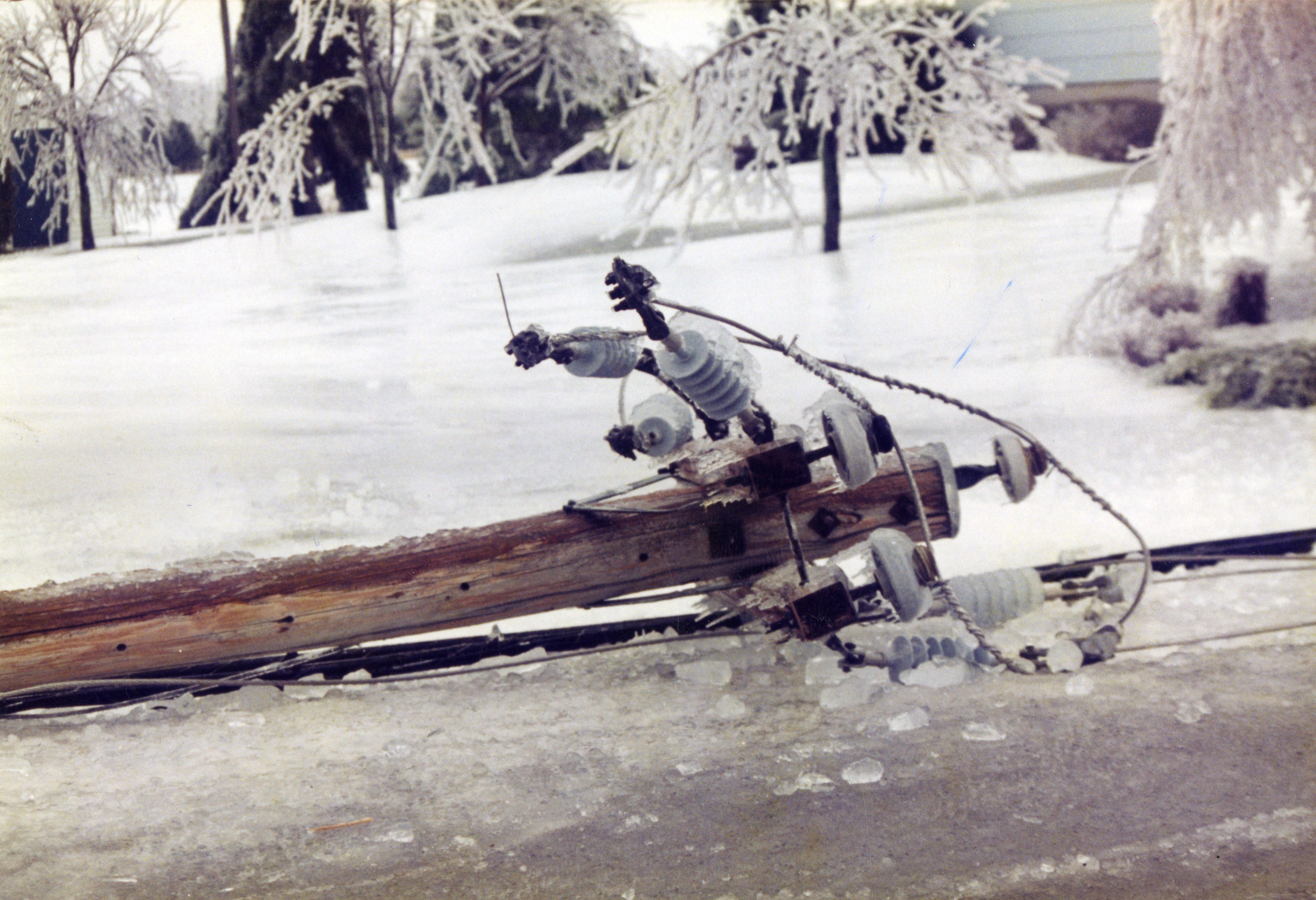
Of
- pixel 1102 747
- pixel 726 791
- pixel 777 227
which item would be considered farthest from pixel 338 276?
pixel 1102 747

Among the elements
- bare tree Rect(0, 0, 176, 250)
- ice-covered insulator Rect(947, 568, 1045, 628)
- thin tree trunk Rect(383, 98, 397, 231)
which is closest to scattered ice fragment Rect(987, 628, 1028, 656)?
ice-covered insulator Rect(947, 568, 1045, 628)

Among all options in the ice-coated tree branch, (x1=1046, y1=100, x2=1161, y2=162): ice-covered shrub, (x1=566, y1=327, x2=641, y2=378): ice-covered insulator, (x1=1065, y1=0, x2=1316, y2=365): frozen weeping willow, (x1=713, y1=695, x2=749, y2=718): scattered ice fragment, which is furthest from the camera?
(x1=1065, y1=0, x2=1316, y2=365): frozen weeping willow

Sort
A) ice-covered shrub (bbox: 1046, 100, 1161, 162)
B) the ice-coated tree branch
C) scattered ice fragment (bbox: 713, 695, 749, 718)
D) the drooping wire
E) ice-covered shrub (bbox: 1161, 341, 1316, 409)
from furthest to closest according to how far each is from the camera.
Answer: ice-covered shrub (bbox: 1161, 341, 1316, 409) → ice-covered shrub (bbox: 1046, 100, 1161, 162) → the ice-coated tree branch → scattered ice fragment (bbox: 713, 695, 749, 718) → the drooping wire

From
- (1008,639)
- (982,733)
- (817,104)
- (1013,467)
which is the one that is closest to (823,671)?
(982,733)

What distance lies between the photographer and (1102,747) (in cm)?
205

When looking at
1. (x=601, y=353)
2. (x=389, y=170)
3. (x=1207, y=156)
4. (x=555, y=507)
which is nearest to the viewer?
(x=601, y=353)

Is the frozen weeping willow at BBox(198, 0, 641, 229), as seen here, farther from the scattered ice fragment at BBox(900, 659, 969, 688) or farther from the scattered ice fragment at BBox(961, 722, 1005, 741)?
the scattered ice fragment at BBox(961, 722, 1005, 741)

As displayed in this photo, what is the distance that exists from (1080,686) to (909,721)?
43 centimetres

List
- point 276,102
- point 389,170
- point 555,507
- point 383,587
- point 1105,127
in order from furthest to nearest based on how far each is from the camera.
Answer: point 1105,127 < point 555,507 < point 389,170 < point 276,102 < point 383,587

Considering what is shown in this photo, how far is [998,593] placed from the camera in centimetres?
236

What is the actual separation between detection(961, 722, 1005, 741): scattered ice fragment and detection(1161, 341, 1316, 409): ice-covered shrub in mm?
1430

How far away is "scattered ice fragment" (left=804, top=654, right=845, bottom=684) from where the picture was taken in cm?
234

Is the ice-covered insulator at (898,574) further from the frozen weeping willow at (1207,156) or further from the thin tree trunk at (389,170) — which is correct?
the thin tree trunk at (389,170)

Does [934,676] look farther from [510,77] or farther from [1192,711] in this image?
[510,77]
